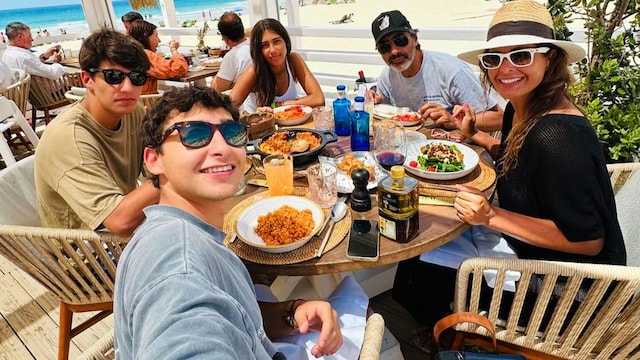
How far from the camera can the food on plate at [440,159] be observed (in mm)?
1630

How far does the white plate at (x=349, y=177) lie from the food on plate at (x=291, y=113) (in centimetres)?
68

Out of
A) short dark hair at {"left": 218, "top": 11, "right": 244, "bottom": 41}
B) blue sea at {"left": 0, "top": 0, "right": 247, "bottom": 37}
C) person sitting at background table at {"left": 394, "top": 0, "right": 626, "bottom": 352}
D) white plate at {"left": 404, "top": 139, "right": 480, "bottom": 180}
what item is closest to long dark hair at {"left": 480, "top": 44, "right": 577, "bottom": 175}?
person sitting at background table at {"left": 394, "top": 0, "right": 626, "bottom": 352}

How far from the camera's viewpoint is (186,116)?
1084mm

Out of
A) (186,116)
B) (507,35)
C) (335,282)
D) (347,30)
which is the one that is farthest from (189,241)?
(347,30)

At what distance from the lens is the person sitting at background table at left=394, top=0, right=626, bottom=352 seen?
1270mm

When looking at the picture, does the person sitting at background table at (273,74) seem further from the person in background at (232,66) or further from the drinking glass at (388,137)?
the drinking glass at (388,137)

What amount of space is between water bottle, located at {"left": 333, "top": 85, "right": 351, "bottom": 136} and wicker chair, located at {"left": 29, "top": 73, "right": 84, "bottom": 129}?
4.38 metres

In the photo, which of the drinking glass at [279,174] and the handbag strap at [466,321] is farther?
the drinking glass at [279,174]

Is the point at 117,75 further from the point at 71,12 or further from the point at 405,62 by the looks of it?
the point at 71,12

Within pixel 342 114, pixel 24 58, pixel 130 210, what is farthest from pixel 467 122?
pixel 24 58

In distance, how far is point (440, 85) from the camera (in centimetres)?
258

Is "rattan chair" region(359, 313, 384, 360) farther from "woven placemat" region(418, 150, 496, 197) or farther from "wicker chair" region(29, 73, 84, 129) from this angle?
"wicker chair" region(29, 73, 84, 129)

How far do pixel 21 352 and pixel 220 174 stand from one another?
6.81ft

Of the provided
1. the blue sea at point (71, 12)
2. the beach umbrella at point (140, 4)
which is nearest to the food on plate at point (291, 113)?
the beach umbrella at point (140, 4)
